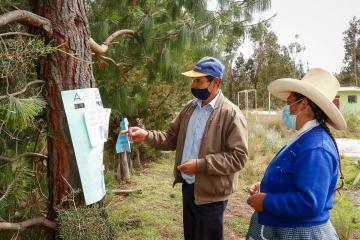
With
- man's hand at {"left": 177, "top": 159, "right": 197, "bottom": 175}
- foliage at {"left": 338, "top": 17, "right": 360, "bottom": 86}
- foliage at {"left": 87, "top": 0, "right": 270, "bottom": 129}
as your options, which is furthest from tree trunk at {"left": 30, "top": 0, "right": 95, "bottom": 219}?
foliage at {"left": 338, "top": 17, "right": 360, "bottom": 86}

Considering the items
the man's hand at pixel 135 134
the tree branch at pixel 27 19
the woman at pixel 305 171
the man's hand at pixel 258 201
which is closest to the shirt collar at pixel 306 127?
the woman at pixel 305 171

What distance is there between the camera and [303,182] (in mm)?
1940

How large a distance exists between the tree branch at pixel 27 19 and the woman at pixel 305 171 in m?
1.46

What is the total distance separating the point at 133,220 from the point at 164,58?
1.89 m

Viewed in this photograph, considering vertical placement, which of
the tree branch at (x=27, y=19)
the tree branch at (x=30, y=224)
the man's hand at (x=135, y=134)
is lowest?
the tree branch at (x=30, y=224)

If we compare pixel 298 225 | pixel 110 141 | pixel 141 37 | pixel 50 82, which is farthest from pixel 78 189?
pixel 110 141

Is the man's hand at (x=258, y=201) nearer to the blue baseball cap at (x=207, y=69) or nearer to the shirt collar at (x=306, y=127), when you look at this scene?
the shirt collar at (x=306, y=127)

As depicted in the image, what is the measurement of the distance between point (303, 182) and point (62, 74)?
5.41 ft

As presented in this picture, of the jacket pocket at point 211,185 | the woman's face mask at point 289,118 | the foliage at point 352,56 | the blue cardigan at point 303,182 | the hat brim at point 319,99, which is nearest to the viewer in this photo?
the blue cardigan at point 303,182

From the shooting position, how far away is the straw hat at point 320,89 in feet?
6.82

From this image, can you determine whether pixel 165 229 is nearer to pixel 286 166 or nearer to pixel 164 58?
pixel 164 58

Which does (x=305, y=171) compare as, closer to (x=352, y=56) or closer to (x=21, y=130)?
(x=21, y=130)

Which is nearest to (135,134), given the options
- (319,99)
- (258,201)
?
(258,201)

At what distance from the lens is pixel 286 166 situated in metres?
2.11
